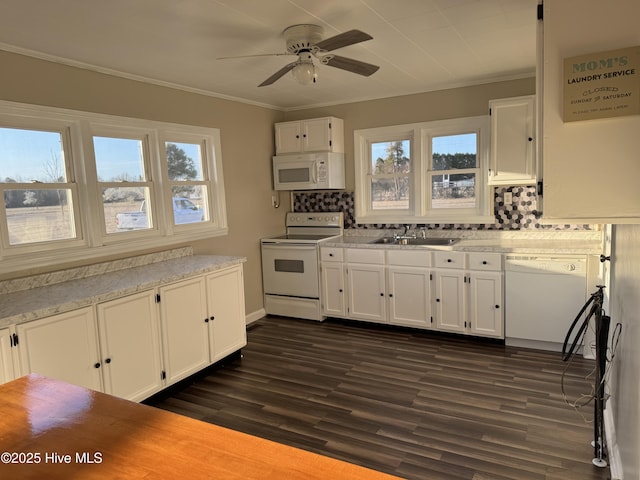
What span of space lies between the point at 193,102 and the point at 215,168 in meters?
0.67

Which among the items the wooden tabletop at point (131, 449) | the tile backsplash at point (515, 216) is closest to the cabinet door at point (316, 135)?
the tile backsplash at point (515, 216)

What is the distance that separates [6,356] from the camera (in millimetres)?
2273

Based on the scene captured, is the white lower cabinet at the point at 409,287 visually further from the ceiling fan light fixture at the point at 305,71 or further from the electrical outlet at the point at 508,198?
the ceiling fan light fixture at the point at 305,71

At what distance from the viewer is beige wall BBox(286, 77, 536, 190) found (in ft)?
14.4

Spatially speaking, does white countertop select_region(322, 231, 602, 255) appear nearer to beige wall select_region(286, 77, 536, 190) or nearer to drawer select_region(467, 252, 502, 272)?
drawer select_region(467, 252, 502, 272)

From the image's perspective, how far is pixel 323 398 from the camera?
3.20 m

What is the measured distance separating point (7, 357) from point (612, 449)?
3.18 m

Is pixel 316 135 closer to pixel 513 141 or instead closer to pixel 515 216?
pixel 513 141

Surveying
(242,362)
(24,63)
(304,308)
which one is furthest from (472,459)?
(24,63)

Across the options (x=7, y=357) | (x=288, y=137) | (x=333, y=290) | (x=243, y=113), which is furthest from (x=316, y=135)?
(x=7, y=357)

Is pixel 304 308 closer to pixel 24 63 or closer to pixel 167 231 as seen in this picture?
pixel 167 231

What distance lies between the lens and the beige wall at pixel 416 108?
438 centimetres

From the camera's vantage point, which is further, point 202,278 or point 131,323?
point 202,278

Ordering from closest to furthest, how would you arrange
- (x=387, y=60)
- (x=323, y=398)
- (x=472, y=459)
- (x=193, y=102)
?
1. (x=472, y=459)
2. (x=323, y=398)
3. (x=387, y=60)
4. (x=193, y=102)
